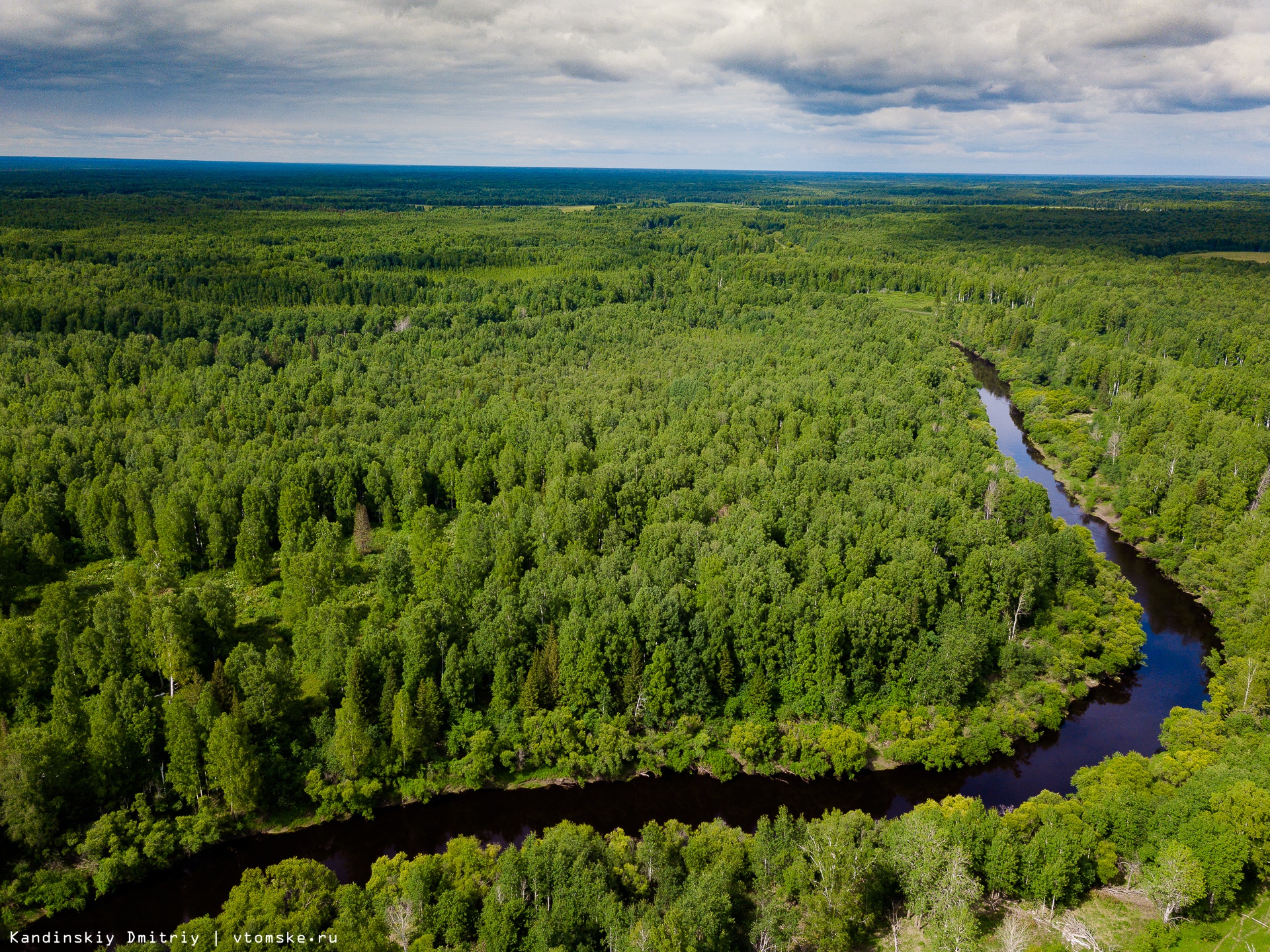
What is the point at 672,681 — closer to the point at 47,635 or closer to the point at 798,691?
the point at 798,691

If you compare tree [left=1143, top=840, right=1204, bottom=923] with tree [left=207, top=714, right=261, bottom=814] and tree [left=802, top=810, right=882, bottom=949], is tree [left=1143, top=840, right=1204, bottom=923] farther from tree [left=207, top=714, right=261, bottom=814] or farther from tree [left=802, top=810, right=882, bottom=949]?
tree [left=207, top=714, right=261, bottom=814]

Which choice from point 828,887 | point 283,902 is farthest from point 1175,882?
point 283,902

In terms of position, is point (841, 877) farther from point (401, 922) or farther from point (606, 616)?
point (606, 616)

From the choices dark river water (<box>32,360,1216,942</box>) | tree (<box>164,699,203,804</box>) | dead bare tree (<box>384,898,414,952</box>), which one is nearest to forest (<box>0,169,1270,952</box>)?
dead bare tree (<box>384,898,414,952</box>)

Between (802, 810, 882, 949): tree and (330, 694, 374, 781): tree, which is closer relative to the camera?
(802, 810, 882, 949): tree

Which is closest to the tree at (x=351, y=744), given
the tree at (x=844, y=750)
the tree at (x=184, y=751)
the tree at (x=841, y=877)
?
A: the tree at (x=184, y=751)
